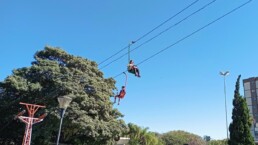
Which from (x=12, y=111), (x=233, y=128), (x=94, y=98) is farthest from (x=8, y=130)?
(x=233, y=128)

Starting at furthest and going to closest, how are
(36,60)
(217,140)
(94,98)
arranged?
(217,140)
(36,60)
(94,98)

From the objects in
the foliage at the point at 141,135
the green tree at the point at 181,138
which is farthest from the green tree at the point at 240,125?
the green tree at the point at 181,138

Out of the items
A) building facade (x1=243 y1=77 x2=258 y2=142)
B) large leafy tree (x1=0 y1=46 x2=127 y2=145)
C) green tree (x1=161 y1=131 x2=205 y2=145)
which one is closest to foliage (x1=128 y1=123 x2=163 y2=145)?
large leafy tree (x1=0 y1=46 x2=127 y2=145)

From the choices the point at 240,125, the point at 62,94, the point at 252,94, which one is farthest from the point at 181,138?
the point at 62,94

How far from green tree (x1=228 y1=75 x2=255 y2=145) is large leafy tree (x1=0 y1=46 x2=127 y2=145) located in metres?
9.30

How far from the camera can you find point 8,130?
25.5 m

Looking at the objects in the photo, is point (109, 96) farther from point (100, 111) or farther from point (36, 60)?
point (36, 60)

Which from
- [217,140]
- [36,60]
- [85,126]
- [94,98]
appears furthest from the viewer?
[217,140]

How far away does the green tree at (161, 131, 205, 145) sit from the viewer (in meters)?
70.4

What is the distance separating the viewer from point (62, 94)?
72.8ft

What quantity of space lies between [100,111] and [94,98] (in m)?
1.08

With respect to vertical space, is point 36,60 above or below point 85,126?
above

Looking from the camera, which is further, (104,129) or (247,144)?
(247,144)

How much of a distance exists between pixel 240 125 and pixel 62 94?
575 inches
